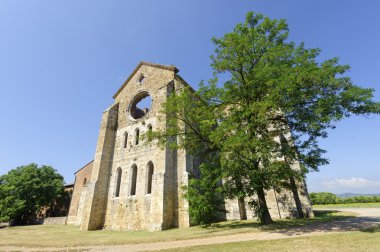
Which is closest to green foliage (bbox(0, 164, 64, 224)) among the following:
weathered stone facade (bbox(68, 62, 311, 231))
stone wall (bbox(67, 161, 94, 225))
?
stone wall (bbox(67, 161, 94, 225))

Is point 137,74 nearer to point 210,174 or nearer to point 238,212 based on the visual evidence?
point 210,174

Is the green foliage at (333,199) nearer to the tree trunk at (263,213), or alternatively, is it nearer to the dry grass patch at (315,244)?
the tree trunk at (263,213)

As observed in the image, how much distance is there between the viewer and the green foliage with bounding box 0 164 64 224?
2666cm

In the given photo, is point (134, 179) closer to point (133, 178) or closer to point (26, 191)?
point (133, 178)

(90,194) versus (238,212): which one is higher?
(90,194)

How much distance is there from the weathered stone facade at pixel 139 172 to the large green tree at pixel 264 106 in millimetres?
3368

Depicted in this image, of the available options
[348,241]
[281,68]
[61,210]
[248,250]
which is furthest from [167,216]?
[61,210]

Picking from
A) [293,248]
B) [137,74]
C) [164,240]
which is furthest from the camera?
[137,74]

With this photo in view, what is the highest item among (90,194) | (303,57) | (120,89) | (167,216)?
(120,89)

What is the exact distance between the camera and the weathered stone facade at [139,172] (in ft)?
47.8

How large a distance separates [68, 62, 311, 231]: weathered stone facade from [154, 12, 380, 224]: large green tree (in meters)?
3.37

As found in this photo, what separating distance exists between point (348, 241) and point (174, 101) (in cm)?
1041

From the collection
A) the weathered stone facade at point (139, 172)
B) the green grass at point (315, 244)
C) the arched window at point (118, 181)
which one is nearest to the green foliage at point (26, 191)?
the weathered stone facade at point (139, 172)

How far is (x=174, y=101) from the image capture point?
525 inches
